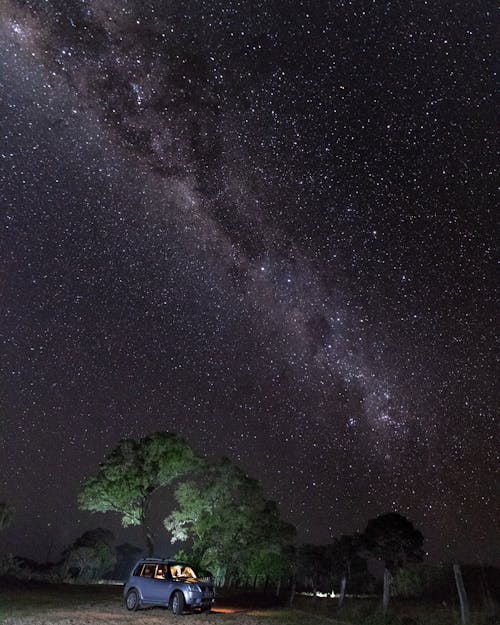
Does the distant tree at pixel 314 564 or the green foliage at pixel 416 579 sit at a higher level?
the distant tree at pixel 314 564

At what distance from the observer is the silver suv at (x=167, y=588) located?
20.1 metres

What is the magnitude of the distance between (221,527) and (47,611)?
49.3ft

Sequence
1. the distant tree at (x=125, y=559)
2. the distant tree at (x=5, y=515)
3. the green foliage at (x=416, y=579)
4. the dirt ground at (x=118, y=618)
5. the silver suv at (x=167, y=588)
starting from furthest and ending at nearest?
the distant tree at (x=125, y=559) → the distant tree at (x=5, y=515) → the green foliage at (x=416, y=579) → the silver suv at (x=167, y=588) → the dirt ground at (x=118, y=618)

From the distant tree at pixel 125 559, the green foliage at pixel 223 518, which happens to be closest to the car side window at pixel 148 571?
the green foliage at pixel 223 518

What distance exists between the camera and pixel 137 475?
1320 inches

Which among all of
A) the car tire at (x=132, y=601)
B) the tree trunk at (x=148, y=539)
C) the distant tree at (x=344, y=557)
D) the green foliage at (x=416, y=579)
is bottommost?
the car tire at (x=132, y=601)

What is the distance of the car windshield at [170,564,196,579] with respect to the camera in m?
21.2

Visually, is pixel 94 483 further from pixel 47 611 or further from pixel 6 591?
pixel 47 611

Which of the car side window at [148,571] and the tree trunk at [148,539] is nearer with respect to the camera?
the car side window at [148,571]

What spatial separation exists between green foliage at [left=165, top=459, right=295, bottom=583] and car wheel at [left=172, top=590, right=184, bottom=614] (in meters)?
12.4

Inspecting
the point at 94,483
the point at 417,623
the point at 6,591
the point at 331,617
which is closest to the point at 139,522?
the point at 94,483

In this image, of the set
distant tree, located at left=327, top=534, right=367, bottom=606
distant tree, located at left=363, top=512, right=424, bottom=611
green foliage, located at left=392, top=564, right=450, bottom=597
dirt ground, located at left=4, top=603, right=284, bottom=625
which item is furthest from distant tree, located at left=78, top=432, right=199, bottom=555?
distant tree, located at left=327, top=534, right=367, bottom=606

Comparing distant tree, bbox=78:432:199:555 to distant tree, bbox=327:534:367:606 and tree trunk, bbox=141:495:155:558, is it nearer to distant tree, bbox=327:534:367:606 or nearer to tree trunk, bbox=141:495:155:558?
tree trunk, bbox=141:495:155:558

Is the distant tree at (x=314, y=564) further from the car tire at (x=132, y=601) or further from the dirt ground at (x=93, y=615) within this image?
the car tire at (x=132, y=601)
